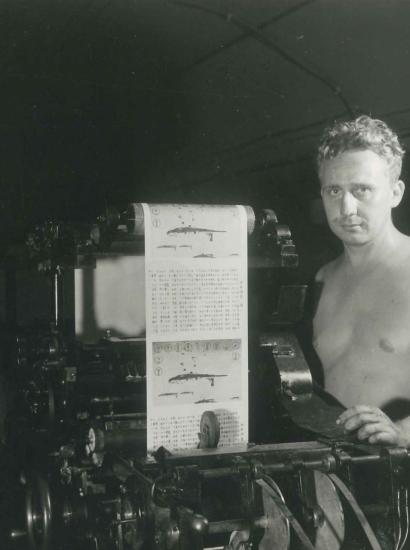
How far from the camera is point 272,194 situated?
7574 mm

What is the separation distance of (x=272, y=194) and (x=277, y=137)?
207 centimetres

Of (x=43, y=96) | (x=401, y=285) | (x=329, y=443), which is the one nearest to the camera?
(x=329, y=443)

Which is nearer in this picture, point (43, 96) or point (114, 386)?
point (114, 386)

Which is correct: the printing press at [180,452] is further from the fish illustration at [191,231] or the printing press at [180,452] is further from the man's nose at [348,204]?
the man's nose at [348,204]

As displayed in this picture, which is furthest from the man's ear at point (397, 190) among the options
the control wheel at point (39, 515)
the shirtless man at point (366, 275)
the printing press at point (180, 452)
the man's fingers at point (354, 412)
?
the control wheel at point (39, 515)

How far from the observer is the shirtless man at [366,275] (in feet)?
6.48

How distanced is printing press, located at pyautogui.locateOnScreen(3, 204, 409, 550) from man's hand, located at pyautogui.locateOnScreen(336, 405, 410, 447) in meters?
0.03

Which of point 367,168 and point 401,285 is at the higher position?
A: point 367,168

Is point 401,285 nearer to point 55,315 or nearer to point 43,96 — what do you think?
point 55,315

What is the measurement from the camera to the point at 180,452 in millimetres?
1379

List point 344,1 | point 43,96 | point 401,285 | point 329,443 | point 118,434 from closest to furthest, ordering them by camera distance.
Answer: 1. point 329,443
2. point 118,434
3. point 401,285
4. point 344,1
5. point 43,96

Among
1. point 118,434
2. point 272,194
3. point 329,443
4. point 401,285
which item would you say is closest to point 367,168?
point 401,285

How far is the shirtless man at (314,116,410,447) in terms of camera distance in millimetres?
1975

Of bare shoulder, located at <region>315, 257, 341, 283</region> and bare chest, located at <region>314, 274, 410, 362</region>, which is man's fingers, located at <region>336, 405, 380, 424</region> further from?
bare shoulder, located at <region>315, 257, 341, 283</region>
